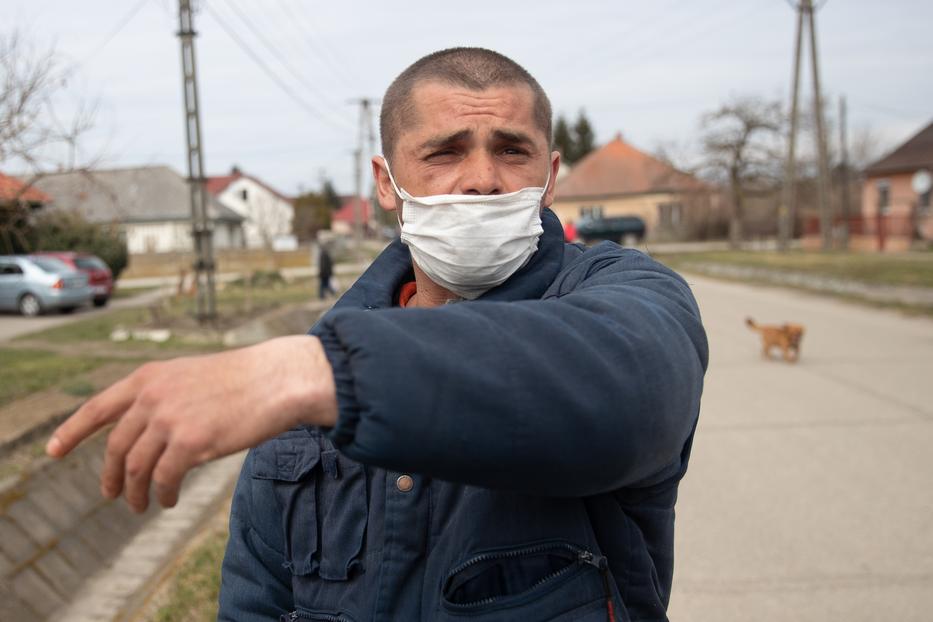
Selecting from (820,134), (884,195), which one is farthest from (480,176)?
(884,195)

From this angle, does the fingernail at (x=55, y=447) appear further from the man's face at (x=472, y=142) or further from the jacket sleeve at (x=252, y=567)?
the man's face at (x=472, y=142)

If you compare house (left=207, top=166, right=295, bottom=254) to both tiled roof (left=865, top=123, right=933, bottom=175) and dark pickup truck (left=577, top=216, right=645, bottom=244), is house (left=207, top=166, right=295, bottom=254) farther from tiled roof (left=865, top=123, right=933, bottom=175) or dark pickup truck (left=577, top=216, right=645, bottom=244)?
tiled roof (left=865, top=123, right=933, bottom=175)

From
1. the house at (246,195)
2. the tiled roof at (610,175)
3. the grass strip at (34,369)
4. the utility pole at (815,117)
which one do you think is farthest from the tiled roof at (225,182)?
the grass strip at (34,369)

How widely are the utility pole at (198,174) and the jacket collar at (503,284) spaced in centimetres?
1502

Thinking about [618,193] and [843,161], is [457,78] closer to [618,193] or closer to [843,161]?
[843,161]

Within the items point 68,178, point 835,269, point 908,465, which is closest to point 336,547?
point 908,465

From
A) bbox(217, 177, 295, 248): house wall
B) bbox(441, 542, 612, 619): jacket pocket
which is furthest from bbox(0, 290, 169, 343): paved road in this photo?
bbox(441, 542, 612, 619): jacket pocket

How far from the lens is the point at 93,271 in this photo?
83.4 feet

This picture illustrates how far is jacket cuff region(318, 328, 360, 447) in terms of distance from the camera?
3.19 ft

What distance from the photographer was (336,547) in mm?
1544

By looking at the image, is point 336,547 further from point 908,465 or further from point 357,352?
point 908,465

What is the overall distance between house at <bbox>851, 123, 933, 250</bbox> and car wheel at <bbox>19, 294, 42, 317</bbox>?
30174mm

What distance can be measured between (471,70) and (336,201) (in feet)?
364

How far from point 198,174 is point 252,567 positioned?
1593 cm
